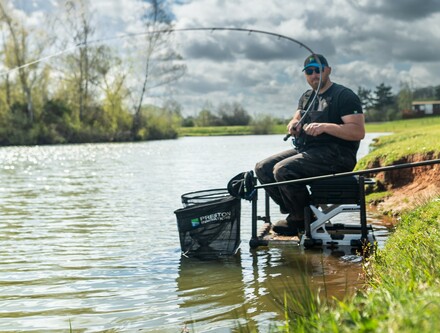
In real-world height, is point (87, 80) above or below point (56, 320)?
above

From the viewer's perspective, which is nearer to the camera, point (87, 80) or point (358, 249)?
point (358, 249)

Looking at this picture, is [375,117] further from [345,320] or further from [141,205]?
[345,320]

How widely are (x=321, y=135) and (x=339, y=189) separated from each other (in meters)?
0.69

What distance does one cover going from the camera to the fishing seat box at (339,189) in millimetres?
7449

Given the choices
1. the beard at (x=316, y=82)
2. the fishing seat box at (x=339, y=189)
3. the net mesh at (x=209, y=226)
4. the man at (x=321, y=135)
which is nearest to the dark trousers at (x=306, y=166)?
the man at (x=321, y=135)

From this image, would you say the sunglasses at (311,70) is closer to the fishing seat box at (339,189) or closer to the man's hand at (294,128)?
the man's hand at (294,128)

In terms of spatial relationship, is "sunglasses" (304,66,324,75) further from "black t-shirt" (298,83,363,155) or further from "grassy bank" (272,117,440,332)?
"grassy bank" (272,117,440,332)

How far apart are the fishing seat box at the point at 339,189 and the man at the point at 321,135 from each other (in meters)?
0.19

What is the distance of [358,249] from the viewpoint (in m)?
7.60

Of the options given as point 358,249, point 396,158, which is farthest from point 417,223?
A: point 396,158

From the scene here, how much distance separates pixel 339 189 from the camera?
24.5ft

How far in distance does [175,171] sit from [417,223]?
1934 centimetres

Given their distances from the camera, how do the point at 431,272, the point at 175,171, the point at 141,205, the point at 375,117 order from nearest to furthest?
the point at 431,272
the point at 141,205
the point at 175,171
the point at 375,117

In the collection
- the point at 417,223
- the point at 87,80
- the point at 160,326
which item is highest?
the point at 87,80
